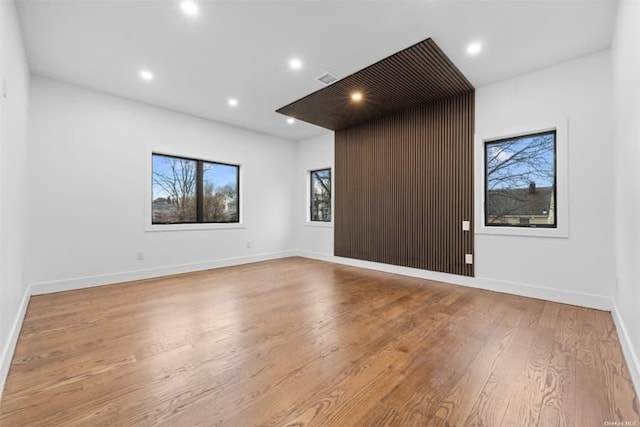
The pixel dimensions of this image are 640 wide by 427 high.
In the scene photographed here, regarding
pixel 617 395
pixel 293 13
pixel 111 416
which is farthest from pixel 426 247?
pixel 111 416

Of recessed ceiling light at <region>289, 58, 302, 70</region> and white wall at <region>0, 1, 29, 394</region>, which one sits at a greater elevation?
recessed ceiling light at <region>289, 58, 302, 70</region>

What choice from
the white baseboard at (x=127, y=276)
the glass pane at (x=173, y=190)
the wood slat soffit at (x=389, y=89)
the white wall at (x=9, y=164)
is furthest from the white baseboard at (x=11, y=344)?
the wood slat soffit at (x=389, y=89)

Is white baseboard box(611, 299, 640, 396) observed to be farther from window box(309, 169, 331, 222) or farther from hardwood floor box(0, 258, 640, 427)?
window box(309, 169, 331, 222)

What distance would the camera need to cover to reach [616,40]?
253cm

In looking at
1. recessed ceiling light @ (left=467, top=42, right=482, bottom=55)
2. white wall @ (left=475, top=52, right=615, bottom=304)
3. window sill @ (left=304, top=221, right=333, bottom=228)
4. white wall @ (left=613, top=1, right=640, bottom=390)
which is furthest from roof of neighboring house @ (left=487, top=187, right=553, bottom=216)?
window sill @ (left=304, top=221, right=333, bottom=228)

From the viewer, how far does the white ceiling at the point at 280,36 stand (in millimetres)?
2352

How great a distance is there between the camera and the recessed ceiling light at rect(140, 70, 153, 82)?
3404 millimetres

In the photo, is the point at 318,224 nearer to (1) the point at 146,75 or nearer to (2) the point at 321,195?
(2) the point at 321,195

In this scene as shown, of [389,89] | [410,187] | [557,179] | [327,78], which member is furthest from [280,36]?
[557,179]

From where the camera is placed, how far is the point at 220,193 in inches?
215

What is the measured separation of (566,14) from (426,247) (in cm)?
300

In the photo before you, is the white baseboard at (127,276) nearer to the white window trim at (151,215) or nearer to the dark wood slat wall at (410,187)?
the white window trim at (151,215)

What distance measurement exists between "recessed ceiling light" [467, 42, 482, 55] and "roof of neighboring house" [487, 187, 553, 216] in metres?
1.78

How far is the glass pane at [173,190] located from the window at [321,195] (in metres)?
2.61
